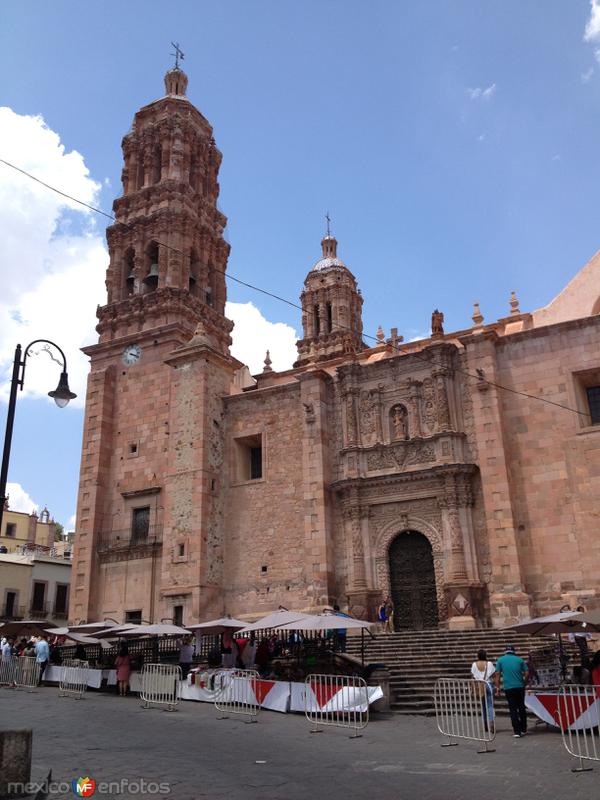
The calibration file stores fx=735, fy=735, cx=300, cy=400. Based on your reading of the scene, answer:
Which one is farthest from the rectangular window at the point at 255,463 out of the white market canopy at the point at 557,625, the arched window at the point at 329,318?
the arched window at the point at 329,318

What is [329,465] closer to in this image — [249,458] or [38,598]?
[249,458]

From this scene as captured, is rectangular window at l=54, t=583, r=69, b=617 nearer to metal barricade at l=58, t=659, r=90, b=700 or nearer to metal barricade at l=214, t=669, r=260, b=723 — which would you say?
metal barricade at l=58, t=659, r=90, b=700

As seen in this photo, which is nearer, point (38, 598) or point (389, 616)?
point (389, 616)

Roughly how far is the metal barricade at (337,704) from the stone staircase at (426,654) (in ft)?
6.18

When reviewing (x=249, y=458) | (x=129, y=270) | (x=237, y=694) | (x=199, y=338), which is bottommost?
(x=237, y=694)

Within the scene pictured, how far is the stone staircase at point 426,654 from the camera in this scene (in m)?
14.7

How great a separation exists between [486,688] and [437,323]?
16.3 m

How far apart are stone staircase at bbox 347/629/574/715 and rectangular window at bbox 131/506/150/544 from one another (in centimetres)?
964

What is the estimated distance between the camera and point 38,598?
40125 millimetres

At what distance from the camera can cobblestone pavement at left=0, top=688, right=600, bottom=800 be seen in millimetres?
6919

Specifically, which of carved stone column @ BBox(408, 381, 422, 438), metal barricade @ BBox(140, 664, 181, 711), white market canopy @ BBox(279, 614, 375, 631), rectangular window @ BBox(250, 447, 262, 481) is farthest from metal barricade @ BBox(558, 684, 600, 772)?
rectangular window @ BBox(250, 447, 262, 481)

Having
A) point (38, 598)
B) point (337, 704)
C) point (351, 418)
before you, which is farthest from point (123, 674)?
point (38, 598)

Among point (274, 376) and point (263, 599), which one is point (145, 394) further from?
point (263, 599)

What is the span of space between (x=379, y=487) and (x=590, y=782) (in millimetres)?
16679
